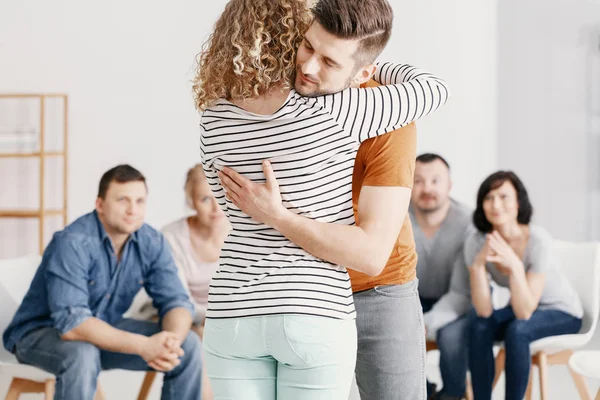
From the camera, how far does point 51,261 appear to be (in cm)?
270

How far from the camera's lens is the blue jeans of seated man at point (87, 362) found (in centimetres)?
259

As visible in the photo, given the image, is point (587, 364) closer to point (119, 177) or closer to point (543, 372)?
point (543, 372)

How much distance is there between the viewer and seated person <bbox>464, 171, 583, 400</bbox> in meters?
3.05

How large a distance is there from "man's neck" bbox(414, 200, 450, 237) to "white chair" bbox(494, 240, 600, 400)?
492mm

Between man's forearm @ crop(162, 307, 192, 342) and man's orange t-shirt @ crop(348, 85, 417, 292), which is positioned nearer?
→ man's orange t-shirt @ crop(348, 85, 417, 292)

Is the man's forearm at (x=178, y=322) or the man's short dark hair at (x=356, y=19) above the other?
the man's short dark hair at (x=356, y=19)

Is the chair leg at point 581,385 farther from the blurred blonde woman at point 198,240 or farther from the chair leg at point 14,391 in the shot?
the chair leg at point 14,391

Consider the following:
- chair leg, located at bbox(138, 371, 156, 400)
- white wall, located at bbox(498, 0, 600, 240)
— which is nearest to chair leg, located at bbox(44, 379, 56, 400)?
chair leg, located at bbox(138, 371, 156, 400)

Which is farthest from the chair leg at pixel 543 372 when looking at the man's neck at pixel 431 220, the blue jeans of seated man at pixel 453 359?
the man's neck at pixel 431 220

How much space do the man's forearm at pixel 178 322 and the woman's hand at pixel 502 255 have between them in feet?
3.80

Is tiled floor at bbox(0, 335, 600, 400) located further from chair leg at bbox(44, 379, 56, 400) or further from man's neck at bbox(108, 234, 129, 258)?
man's neck at bbox(108, 234, 129, 258)

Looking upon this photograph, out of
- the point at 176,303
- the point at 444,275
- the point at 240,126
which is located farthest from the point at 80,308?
the point at 240,126

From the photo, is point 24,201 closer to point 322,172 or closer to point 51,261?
point 51,261

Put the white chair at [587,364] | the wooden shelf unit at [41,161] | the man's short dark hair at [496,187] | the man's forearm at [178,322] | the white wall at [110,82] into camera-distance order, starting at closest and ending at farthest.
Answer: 1. the white chair at [587,364]
2. the man's forearm at [178,322]
3. the man's short dark hair at [496,187]
4. the wooden shelf unit at [41,161]
5. the white wall at [110,82]
